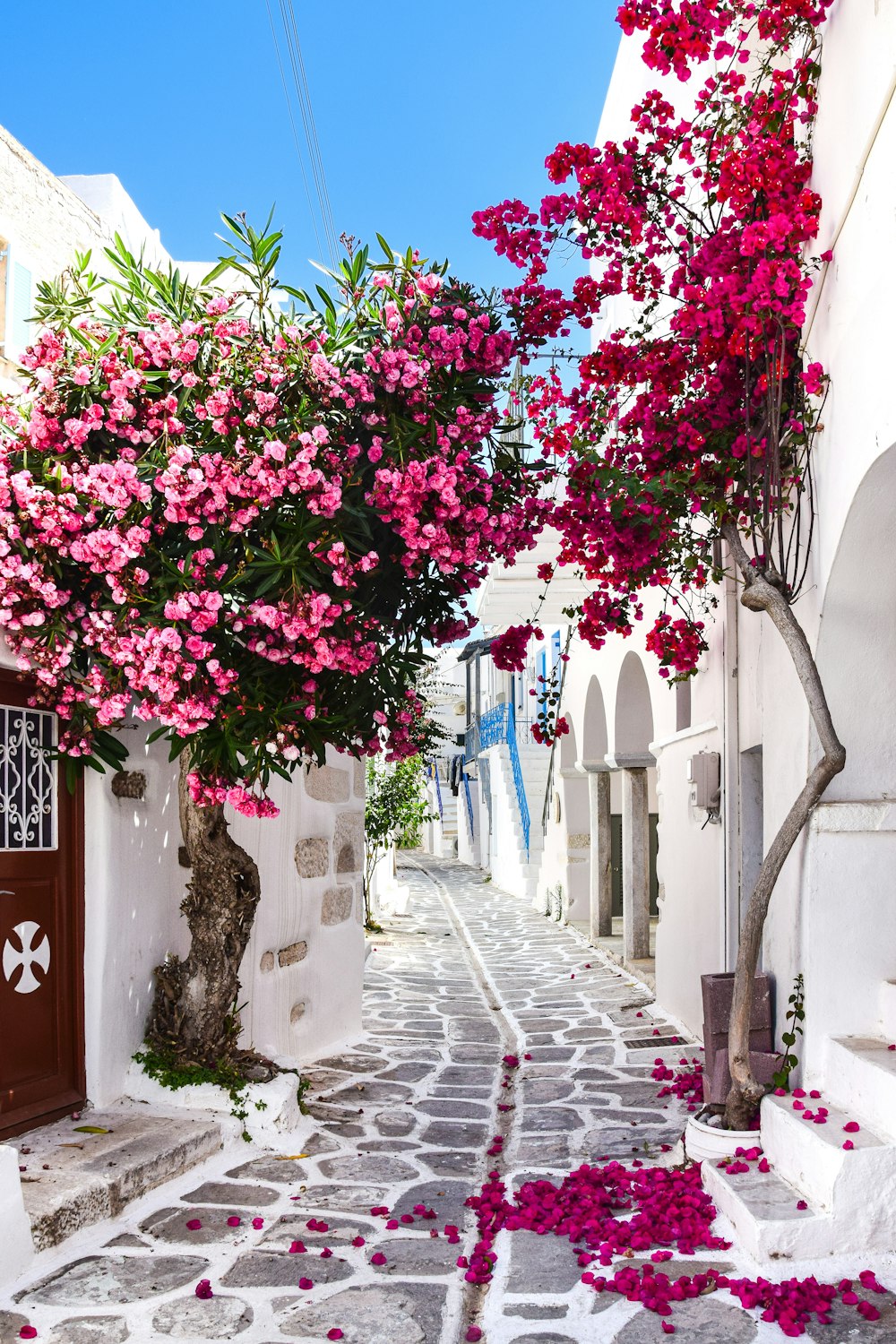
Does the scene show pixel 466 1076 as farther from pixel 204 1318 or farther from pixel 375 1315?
pixel 204 1318

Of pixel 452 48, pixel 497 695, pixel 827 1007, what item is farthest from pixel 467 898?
pixel 827 1007

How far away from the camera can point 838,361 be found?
430cm

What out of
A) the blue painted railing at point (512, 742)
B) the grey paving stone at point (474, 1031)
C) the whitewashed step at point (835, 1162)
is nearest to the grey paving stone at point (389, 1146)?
the whitewashed step at point (835, 1162)

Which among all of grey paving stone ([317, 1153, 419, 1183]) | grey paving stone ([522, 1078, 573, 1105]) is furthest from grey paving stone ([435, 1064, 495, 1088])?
grey paving stone ([317, 1153, 419, 1183])

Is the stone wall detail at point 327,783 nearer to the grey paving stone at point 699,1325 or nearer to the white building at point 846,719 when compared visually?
the white building at point 846,719

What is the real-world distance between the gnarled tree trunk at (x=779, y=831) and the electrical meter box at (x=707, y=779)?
227 cm

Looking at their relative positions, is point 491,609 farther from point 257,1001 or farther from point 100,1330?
point 100,1330

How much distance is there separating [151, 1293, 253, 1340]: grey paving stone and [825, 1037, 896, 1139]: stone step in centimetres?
215

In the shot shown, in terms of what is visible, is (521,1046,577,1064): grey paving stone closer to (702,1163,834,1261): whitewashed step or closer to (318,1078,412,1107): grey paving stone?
(318,1078,412,1107): grey paving stone

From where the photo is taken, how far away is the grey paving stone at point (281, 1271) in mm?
3873

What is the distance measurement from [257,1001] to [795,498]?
398 centimetres

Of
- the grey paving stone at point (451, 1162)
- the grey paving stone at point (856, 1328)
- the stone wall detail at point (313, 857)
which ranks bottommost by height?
the grey paving stone at point (451, 1162)

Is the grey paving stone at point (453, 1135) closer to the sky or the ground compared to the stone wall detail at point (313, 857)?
closer to the ground

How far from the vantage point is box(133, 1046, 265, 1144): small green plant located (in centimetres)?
534
